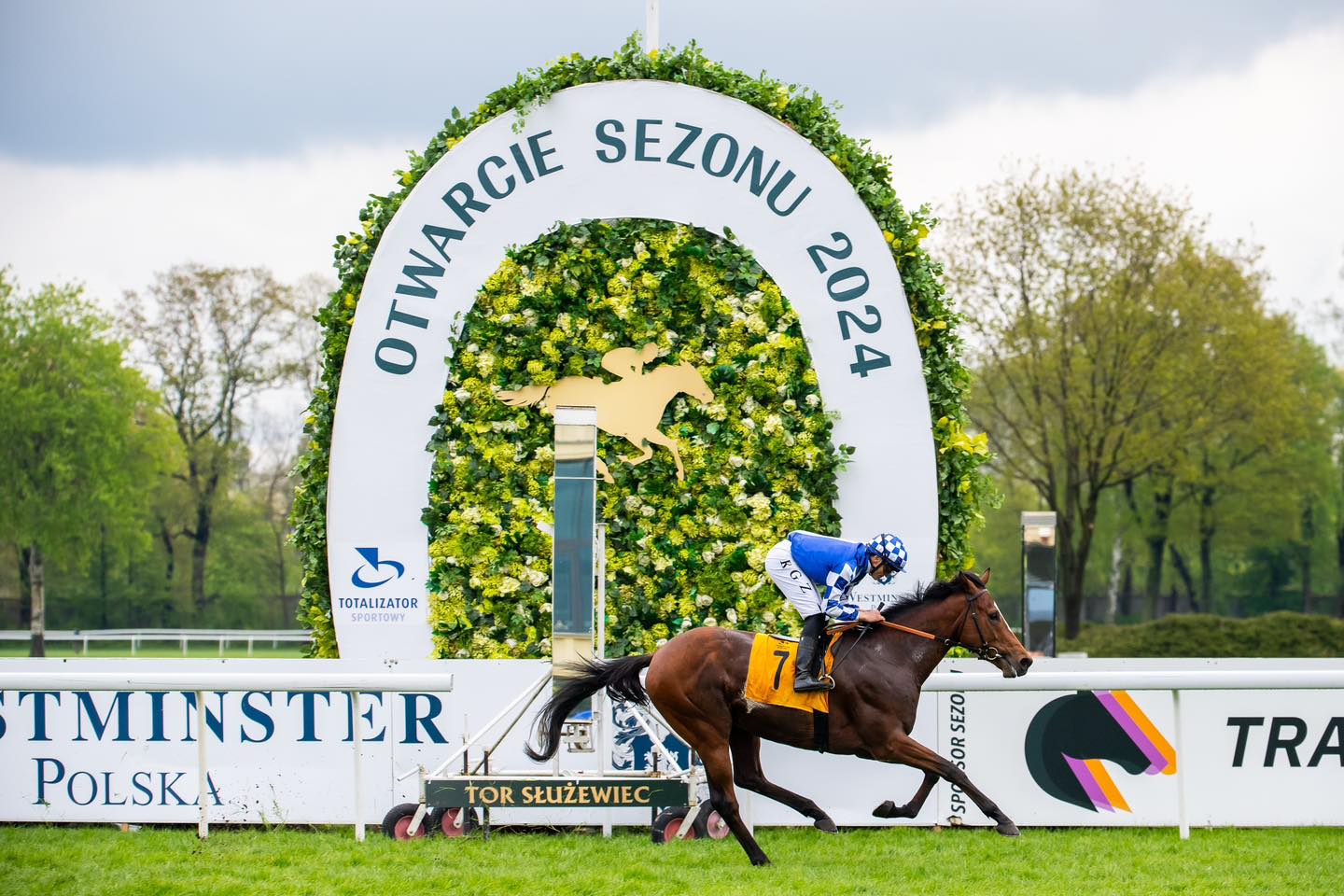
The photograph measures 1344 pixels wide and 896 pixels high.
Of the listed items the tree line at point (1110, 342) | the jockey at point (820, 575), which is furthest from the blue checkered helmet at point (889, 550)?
the tree line at point (1110, 342)

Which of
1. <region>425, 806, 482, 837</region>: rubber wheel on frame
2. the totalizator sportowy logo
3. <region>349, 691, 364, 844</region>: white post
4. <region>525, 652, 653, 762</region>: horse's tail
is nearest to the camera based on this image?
<region>525, 652, 653, 762</region>: horse's tail

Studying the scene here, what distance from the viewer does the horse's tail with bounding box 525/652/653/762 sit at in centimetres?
660

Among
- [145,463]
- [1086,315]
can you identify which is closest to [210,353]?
[145,463]

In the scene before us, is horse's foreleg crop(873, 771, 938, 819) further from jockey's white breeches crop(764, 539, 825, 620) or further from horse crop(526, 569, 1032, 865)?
jockey's white breeches crop(764, 539, 825, 620)

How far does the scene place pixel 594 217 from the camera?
8.59 metres

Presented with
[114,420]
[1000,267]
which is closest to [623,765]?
[1000,267]

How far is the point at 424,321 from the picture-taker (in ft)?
28.0

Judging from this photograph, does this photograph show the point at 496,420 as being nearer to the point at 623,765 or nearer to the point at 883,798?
the point at 623,765

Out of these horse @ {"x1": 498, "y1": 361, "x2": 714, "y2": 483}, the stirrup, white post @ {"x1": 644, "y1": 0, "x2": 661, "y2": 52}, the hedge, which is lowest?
the hedge

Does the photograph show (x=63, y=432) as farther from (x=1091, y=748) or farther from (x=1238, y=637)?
(x=1091, y=748)

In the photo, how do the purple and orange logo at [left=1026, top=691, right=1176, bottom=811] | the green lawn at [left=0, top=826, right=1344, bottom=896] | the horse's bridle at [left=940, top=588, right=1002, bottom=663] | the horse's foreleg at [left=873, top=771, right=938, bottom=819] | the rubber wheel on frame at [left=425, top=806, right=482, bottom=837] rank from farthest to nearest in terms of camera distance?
the purple and orange logo at [left=1026, top=691, right=1176, bottom=811] < the rubber wheel on frame at [left=425, top=806, right=482, bottom=837] < the horse's bridle at [left=940, top=588, right=1002, bottom=663] < the horse's foreleg at [left=873, top=771, right=938, bottom=819] < the green lawn at [left=0, top=826, right=1344, bottom=896]

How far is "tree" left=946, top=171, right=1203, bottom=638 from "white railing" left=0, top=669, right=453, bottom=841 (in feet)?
59.5

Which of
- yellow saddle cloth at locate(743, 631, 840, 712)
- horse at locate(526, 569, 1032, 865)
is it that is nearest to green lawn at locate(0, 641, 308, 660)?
horse at locate(526, 569, 1032, 865)

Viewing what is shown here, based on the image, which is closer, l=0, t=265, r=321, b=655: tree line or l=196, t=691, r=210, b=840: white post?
l=196, t=691, r=210, b=840: white post
